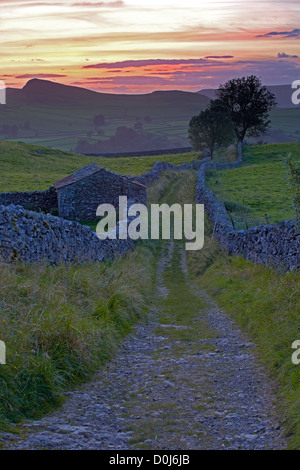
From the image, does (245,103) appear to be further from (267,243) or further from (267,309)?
(267,309)

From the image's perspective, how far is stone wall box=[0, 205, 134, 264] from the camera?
458 inches

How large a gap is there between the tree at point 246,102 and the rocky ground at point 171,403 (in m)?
69.4

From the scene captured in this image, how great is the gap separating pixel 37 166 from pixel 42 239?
4780cm

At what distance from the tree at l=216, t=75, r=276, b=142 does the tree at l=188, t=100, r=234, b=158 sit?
7148 mm

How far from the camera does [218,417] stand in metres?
6.27

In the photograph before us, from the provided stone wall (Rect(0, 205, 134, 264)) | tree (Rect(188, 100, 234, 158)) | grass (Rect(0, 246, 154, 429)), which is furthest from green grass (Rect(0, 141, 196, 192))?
grass (Rect(0, 246, 154, 429))

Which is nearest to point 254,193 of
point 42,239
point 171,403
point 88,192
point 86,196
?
A: point 88,192

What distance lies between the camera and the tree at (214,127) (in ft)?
219

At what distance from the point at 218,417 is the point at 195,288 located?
9.17m

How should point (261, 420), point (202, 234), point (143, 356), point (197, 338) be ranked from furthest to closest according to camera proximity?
point (202, 234) → point (197, 338) → point (143, 356) → point (261, 420)

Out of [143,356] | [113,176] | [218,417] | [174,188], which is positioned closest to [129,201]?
[113,176]

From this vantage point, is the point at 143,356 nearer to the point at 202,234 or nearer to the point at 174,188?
the point at 202,234

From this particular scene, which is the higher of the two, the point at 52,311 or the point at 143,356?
the point at 52,311
